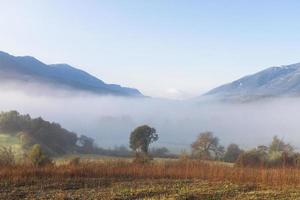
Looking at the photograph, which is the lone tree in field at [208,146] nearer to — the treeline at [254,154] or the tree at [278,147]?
the treeline at [254,154]

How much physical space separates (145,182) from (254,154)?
24.6 m

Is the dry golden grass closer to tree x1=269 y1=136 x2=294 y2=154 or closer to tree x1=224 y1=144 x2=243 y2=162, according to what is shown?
tree x1=269 y1=136 x2=294 y2=154

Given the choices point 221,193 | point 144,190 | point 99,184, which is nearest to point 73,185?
point 99,184

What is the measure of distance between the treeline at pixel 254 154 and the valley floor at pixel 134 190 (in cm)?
742

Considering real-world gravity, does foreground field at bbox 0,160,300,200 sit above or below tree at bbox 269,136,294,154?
below

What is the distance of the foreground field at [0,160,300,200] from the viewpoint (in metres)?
18.9

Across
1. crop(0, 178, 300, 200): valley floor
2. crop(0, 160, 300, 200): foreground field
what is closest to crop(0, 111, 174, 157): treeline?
crop(0, 160, 300, 200): foreground field

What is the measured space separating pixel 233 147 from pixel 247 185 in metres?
45.8

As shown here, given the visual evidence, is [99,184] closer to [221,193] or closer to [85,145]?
[221,193]

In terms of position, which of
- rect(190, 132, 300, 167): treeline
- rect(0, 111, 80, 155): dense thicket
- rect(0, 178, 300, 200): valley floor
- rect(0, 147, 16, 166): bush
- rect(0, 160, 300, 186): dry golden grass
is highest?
rect(0, 111, 80, 155): dense thicket

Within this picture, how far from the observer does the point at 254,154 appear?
148 feet

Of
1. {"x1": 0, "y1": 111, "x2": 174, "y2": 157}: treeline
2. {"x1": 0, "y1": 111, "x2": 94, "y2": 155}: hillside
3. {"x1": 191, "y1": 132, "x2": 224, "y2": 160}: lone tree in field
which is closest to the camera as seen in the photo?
{"x1": 191, "y1": 132, "x2": 224, "y2": 160}: lone tree in field

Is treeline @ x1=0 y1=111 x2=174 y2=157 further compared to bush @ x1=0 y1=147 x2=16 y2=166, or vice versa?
treeline @ x1=0 y1=111 x2=174 y2=157

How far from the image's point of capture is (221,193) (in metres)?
19.4
